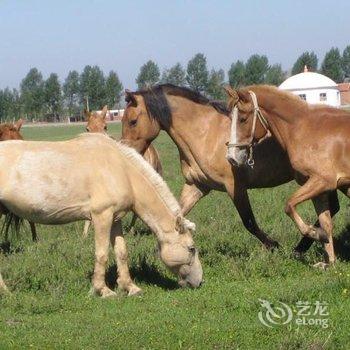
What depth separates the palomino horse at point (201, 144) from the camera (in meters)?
8.66

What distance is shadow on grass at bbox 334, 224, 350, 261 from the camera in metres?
8.48

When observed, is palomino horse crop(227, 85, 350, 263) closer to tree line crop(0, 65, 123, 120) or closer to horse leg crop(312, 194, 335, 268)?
horse leg crop(312, 194, 335, 268)

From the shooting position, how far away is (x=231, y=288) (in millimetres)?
7109

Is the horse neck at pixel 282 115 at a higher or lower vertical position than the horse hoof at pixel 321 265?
higher

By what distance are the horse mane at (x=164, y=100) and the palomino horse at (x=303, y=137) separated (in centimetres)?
95

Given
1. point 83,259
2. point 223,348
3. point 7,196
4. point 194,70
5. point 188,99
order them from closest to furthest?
point 223,348 < point 7,196 < point 83,259 < point 188,99 < point 194,70

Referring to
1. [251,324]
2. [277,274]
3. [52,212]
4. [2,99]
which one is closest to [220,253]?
[277,274]

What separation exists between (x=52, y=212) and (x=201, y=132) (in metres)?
2.51

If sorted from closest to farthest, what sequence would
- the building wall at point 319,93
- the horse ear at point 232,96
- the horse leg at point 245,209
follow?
the horse ear at point 232,96 → the horse leg at point 245,209 → the building wall at point 319,93

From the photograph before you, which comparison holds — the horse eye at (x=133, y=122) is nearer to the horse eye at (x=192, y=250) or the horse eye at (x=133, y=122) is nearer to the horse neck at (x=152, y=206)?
the horse neck at (x=152, y=206)

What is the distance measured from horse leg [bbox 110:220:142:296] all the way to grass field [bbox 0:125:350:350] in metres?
0.16

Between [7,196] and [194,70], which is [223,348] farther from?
[194,70]

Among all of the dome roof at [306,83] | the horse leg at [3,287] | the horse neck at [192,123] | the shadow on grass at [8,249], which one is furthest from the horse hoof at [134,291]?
the dome roof at [306,83]

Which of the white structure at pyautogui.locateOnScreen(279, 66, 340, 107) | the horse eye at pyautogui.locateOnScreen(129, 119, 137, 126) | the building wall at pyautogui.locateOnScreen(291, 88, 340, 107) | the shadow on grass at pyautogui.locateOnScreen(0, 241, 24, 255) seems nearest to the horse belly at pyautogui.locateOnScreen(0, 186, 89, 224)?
the horse eye at pyautogui.locateOnScreen(129, 119, 137, 126)
